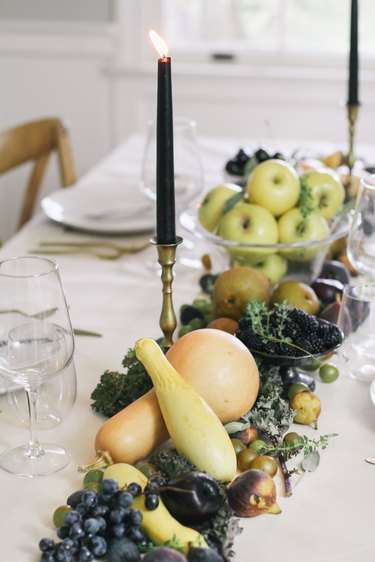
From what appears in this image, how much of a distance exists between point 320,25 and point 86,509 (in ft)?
8.89

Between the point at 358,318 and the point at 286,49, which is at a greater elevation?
the point at 286,49

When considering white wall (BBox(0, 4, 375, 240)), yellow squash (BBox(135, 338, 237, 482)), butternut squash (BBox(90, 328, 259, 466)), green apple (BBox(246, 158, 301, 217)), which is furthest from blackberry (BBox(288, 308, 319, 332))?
white wall (BBox(0, 4, 375, 240))

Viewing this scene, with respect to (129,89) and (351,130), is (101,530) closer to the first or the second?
(351,130)

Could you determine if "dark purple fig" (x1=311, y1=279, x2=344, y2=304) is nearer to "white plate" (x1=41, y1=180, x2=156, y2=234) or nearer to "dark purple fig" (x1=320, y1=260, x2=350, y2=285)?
"dark purple fig" (x1=320, y1=260, x2=350, y2=285)

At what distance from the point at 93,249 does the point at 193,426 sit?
78 cm

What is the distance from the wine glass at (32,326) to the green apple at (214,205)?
54cm

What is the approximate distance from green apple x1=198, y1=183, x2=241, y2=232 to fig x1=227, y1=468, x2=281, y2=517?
632 millimetres

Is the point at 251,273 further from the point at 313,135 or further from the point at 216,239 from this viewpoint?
the point at 313,135

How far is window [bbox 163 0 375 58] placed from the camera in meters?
3.05

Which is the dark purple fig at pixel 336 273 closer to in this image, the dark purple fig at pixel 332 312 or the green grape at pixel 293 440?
the dark purple fig at pixel 332 312

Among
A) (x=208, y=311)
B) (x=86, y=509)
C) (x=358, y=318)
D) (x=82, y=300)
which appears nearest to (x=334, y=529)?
(x=86, y=509)

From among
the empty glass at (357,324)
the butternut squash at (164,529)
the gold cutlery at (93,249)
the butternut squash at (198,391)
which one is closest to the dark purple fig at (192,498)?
the butternut squash at (164,529)

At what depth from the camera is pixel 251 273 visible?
113 centimetres

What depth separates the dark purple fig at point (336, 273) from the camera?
133 centimetres
